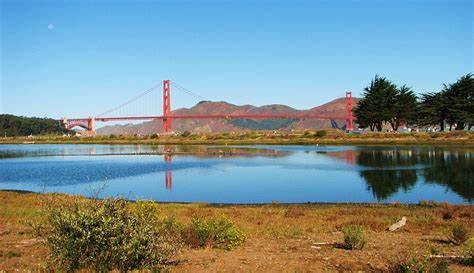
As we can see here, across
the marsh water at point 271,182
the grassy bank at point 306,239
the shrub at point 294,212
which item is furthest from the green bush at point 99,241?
the marsh water at point 271,182

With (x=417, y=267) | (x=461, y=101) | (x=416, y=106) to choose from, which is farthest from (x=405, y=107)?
(x=417, y=267)

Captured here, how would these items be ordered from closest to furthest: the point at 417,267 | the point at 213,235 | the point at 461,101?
1. the point at 417,267
2. the point at 213,235
3. the point at 461,101

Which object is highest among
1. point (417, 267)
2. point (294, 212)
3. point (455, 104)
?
point (455, 104)

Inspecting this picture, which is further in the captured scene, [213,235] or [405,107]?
[405,107]

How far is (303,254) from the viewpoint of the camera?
10.4 meters

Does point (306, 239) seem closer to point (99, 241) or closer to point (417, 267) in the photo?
point (417, 267)

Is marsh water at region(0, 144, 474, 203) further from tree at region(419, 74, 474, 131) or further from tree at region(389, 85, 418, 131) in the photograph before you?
tree at region(389, 85, 418, 131)

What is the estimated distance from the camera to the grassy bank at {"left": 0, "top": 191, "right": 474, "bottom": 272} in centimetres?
930

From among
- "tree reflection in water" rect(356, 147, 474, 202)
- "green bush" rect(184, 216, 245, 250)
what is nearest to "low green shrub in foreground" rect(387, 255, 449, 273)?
"green bush" rect(184, 216, 245, 250)

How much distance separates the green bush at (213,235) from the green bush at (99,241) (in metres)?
2.61

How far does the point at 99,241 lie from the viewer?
27.0 ft

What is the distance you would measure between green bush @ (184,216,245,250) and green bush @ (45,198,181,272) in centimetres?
261

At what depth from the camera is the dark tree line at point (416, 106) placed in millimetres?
80062

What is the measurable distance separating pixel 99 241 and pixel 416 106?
91.7 metres
